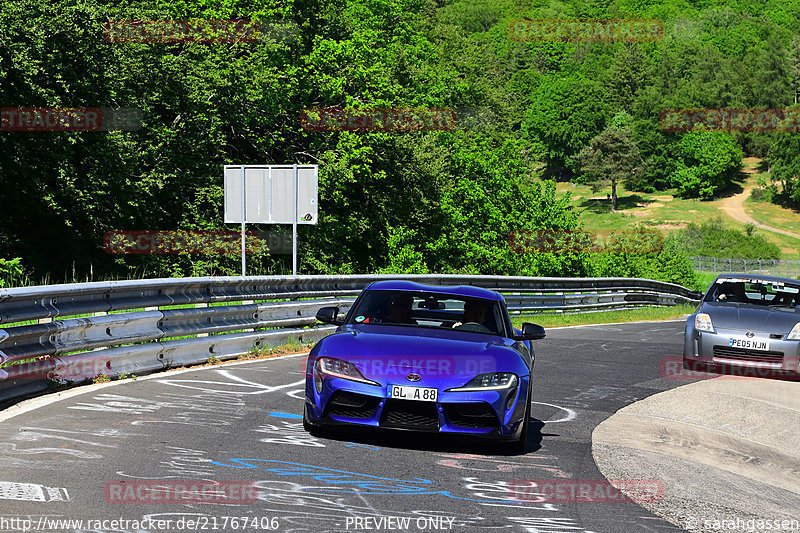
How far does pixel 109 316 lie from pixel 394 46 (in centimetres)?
4385

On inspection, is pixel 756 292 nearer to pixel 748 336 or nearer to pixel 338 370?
pixel 748 336

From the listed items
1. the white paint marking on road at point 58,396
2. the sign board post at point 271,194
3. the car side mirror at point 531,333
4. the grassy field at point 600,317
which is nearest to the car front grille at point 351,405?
the car side mirror at point 531,333

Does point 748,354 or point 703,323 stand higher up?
point 703,323

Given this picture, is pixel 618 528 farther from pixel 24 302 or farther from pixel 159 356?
pixel 159 356

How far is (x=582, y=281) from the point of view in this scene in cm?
2969

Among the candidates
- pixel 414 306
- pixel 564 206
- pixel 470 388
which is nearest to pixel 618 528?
pixel 470 388

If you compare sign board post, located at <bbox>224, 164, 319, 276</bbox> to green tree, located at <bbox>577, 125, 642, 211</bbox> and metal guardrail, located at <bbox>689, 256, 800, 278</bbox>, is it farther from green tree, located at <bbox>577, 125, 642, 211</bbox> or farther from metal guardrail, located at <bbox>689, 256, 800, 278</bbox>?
green tree, located at <bbox>577, 125, 642, 211</bbox>

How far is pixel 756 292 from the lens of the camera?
15.3 meters

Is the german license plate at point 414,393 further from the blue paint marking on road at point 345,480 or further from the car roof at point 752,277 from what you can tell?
the car roof at point 752,277

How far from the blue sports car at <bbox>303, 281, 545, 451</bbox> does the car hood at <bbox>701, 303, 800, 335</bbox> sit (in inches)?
267

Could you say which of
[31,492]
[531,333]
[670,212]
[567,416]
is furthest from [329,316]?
[670,212]

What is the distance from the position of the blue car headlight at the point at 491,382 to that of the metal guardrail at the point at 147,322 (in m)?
3.86

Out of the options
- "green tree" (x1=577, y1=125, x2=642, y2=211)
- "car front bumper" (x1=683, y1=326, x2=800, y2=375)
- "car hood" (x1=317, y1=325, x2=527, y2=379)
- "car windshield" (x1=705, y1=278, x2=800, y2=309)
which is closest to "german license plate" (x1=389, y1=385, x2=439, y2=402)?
"car hood" (x1=317, y1=325, x2=527, y2=379)

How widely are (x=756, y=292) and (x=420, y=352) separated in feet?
31.7
